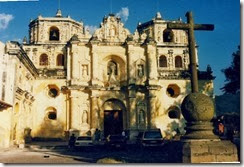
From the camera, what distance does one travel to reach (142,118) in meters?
18.1

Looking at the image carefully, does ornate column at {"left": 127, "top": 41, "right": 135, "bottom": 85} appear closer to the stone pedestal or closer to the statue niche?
the statue niche

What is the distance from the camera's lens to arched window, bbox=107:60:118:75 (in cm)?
1847

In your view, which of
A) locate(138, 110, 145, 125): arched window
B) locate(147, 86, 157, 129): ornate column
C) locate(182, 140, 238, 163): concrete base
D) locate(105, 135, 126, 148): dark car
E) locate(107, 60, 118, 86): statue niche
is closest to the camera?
locate(182, 140, 238, 163): concrete base

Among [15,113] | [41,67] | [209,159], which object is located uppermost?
[41,67]

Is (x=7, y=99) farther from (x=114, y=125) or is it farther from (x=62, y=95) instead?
(x=114, y=125)

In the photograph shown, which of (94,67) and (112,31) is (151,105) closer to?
(94,67)

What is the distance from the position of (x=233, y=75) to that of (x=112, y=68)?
9.34m

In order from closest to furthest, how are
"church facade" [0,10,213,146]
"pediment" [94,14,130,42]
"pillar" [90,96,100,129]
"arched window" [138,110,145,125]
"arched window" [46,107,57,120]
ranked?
"pillar" [90,96,100,129] < "church facade" [0,10,213,146] < "arched window" [138,110,145,125] < "arched window" [46,107,57,120] < "pediment" [94,14,130,42]

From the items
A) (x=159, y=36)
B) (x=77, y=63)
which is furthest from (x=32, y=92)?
(x=159, y=36)

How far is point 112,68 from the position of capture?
1858 cm

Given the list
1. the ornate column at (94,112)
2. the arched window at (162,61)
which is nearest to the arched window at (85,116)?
the ornate column at (94,112)

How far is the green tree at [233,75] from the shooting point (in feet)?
31.6

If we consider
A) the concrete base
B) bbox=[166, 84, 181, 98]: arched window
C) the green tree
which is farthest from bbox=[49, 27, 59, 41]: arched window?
the concrete base

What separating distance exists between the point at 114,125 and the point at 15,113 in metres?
6.15
